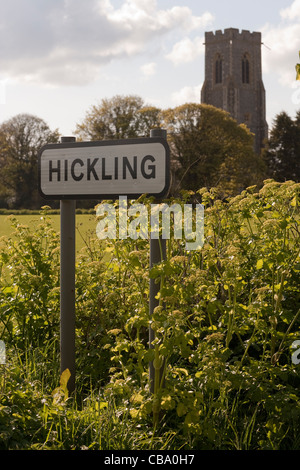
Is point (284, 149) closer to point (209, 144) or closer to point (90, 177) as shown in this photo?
point (209, 144)

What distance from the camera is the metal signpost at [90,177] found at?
128 inches

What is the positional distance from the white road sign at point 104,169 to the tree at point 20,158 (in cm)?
4435

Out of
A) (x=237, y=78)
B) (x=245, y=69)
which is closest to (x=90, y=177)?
(x=237, y=78)

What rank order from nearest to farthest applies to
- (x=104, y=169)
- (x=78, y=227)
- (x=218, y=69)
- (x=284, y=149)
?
(x=104, y=169) → (x=78, y=227) → (x=284, y=149) → (x=218, y=69)

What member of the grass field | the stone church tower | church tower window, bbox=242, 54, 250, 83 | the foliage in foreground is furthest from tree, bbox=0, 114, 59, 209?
the foliage in foreground

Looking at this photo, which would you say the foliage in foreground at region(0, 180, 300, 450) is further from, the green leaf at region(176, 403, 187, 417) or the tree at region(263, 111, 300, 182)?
the tree at region(263, 111, 300, 182)

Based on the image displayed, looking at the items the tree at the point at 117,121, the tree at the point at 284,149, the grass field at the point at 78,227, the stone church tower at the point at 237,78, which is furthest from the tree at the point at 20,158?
the stone church tower at the point at 237,78

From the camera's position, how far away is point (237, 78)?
80688 mm

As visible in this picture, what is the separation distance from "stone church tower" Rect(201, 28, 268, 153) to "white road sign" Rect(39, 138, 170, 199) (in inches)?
3011

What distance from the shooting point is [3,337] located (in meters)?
4.75

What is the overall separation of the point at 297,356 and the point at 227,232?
118 centimetres

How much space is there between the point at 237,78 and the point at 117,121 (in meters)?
38.0

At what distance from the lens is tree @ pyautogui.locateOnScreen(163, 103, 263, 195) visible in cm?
4181
